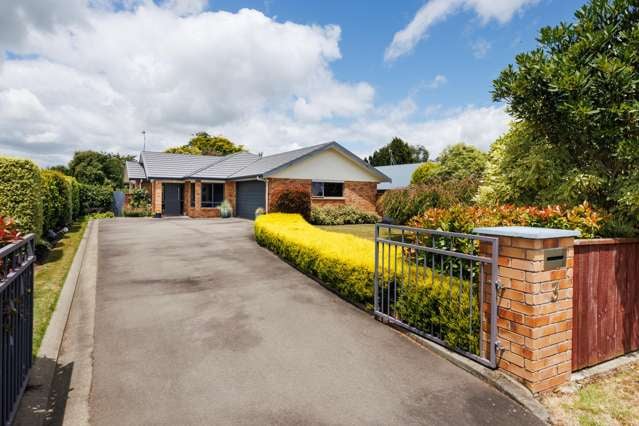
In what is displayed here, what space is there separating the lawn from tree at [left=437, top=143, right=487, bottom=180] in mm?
19439

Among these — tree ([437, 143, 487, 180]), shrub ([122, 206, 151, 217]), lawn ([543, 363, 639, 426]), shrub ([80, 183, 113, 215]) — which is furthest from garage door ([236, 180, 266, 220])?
lawn ([543, 363, 639, 426])

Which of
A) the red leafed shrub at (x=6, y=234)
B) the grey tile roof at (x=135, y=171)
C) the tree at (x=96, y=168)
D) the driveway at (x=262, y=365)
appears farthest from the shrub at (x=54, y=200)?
the tree at (x=96, y=168)

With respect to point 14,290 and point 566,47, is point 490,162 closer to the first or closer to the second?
point 566,47

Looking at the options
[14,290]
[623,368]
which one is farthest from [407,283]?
[14,290]

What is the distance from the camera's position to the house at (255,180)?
22438mm

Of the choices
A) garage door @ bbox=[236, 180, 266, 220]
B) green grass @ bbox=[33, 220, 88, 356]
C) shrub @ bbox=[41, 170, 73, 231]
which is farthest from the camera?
garage door @ bbox=[236, 180, 266, 220]

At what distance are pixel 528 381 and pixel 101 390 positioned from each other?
13.7 ft

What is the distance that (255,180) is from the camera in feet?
76.5

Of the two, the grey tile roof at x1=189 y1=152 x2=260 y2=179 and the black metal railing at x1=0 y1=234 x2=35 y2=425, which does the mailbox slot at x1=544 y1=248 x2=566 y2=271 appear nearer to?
the black metal railing at x1=0 y1=234 x2=35 y2=425

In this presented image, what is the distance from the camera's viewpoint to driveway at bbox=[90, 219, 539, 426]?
3.29 metres

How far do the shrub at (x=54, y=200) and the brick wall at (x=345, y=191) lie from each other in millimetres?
9804

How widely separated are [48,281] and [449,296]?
7579 millimetres

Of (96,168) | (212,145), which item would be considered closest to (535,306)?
(96,168)

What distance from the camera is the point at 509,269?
3.76m
